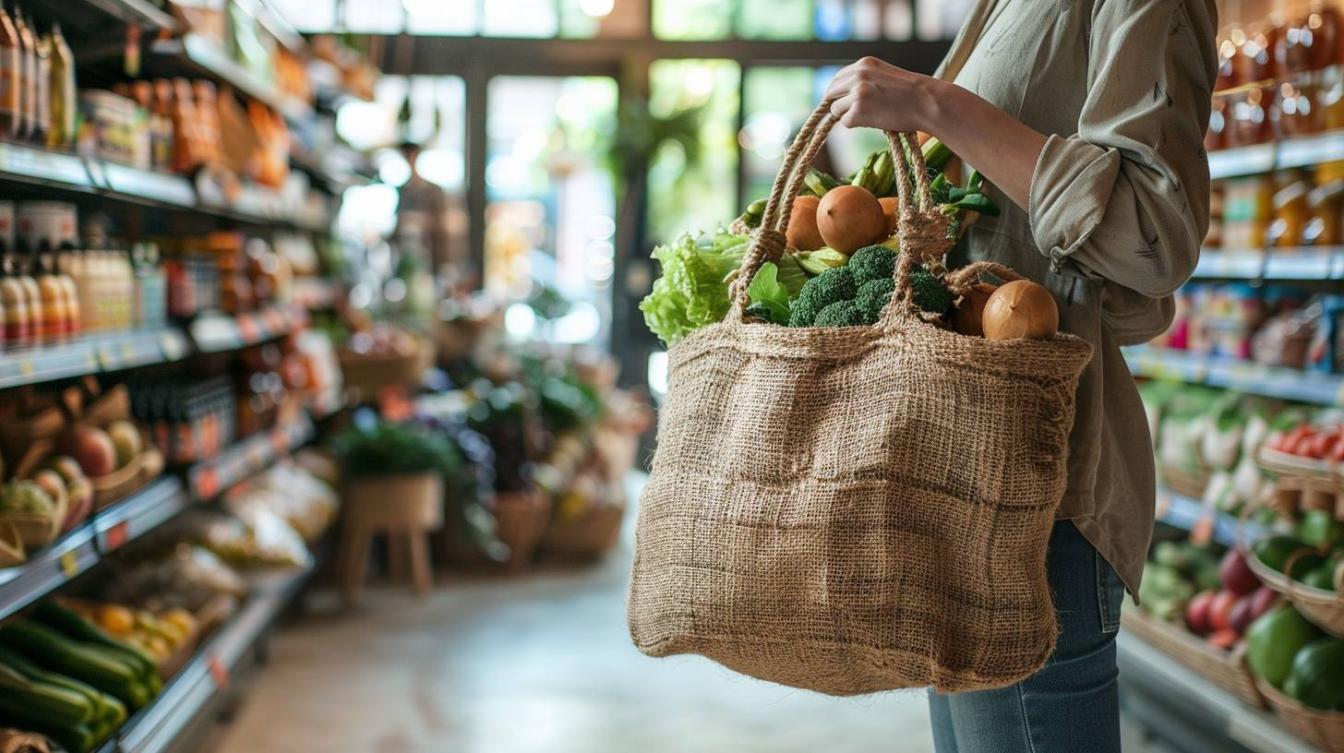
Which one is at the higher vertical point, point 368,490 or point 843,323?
point 843,323

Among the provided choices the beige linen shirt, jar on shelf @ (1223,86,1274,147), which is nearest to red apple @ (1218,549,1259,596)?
jar on shelf @ (1223,86,1274,147)

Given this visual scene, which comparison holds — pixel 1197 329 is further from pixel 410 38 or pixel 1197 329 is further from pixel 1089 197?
pixel 410 38

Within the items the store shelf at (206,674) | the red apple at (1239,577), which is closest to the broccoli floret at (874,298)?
the store shelf at (206,674)

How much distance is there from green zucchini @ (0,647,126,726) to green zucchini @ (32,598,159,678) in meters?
0.21

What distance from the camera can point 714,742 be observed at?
11.3 ft

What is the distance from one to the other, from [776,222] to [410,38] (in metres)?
6.85

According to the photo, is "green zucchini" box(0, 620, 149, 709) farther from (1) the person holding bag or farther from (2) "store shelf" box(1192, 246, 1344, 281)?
(2) "store shelf" box(1192, 246, 1344, 281)

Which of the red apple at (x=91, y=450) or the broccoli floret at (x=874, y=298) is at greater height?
the broccoli floret at (x=874, y=298)

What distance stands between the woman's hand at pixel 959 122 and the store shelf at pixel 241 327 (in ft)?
8.83

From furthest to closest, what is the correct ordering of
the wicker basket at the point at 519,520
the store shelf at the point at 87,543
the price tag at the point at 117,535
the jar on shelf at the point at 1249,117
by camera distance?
the wicker basket at the point at 519,520 < the jar on shelf at the point at 1249,117 < the price tag at the point at 117,535 < the store shelf at the point at 87,543

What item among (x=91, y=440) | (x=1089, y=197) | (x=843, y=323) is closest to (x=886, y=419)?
(x=843, y=323)

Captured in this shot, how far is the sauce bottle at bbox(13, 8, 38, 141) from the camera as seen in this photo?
245 cm

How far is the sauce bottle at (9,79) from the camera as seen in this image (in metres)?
2.38

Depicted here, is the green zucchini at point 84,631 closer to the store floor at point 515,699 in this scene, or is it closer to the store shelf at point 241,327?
the store floor at point 515,699
